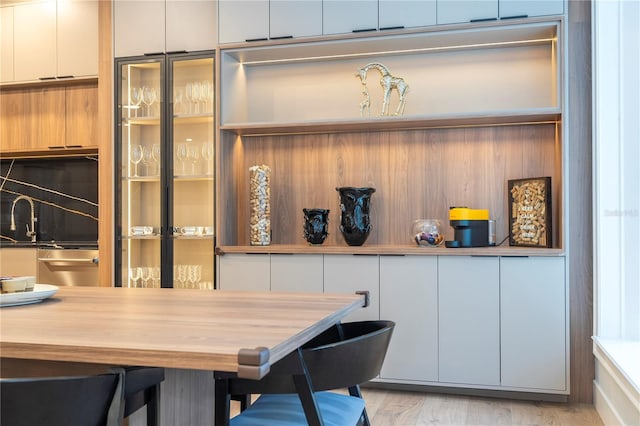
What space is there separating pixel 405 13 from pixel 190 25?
1.42 meters

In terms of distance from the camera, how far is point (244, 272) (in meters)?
3.70

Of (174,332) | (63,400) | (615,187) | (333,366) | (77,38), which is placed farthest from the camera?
(77,38)

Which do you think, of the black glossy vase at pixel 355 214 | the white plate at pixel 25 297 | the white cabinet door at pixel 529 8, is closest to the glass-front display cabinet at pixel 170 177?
the black glossy vase at pixel 355 214

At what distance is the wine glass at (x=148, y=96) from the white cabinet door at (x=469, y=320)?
2.15 metres

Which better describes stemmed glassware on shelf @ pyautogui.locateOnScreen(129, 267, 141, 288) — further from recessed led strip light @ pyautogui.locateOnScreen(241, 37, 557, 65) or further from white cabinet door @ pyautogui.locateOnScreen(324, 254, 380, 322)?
recessed led strip light @ pyautogui.locateOnScreen(241, 37, 557, 65)

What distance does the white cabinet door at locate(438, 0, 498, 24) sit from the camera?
334 centimetres

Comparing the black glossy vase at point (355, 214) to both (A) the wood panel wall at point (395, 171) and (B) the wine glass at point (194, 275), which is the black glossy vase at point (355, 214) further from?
(B) the wine glass at point (194, 275)

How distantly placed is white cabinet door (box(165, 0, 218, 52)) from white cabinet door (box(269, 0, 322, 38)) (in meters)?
0.45

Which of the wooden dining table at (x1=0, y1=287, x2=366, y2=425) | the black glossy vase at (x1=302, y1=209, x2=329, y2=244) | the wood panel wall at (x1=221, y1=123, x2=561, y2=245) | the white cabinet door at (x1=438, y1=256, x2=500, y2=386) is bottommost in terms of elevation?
the white cabinet door at (x1=438, y1=256, x2=500, y2=386)

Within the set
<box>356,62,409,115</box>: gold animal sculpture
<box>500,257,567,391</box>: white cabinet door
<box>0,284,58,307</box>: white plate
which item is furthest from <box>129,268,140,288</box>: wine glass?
<box>500,257,567,391</box>: white cabinet door

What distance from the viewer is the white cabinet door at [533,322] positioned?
126 inches

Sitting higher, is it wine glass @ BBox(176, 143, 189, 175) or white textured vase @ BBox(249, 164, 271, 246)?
wine glass @ BBox(176, 143, 189, 175)

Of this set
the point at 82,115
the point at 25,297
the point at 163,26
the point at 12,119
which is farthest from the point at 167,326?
the point at 12,119

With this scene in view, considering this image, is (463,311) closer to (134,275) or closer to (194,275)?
(194,275)
